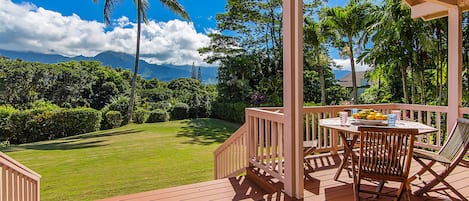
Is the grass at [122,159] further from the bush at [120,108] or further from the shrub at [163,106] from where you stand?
the shrub at [163,106]

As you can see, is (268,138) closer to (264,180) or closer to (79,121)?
(264,180)

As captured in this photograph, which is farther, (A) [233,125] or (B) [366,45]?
(A) [233,125]

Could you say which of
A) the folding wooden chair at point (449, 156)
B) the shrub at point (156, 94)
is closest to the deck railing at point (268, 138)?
the folding wooden chair at point (449, 156)

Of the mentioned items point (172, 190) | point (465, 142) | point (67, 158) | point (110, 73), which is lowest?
point (67, 158)

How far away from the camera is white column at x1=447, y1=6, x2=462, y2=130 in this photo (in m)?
3.27

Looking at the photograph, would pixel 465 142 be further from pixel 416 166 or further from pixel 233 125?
pixel 233 125

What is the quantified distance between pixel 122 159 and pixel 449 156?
7.44 m

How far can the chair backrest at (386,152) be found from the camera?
2.00 meters

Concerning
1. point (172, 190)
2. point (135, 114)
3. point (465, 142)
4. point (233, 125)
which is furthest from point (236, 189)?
point (135, 114)

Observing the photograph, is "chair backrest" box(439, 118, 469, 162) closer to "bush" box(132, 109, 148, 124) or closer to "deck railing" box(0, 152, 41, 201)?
"deck railing" box(0, 152, 41, 201)

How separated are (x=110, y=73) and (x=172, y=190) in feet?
46.9

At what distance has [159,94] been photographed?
15031 millimetres

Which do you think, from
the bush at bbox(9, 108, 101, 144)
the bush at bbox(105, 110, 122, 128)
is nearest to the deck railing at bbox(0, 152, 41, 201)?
the bush at bbox(9, 108, 101, 144)

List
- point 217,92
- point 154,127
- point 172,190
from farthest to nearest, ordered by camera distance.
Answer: point 217,92, point 154,127, point 172,190
